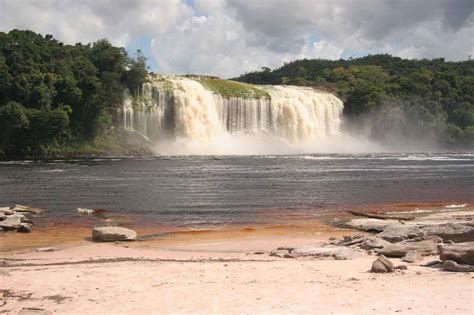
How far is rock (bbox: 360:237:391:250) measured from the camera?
15.7 metres

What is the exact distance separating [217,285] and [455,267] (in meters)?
5.42

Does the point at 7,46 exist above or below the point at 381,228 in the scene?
above

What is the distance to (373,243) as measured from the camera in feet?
52.5

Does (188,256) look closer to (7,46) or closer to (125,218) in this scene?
(125,218)

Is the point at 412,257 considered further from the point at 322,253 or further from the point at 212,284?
the point at 212,284

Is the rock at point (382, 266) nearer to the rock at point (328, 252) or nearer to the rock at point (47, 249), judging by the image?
the rock at point (328, 252)

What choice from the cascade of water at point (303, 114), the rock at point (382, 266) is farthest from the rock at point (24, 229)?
the cascade of water at point (303, 114)

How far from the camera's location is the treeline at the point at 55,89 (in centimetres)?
6881

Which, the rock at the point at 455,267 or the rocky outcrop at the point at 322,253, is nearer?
the rock at the point at 455,267

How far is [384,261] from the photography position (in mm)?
12578

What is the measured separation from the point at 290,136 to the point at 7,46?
45466 mm

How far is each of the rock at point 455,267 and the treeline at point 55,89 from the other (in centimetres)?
6217

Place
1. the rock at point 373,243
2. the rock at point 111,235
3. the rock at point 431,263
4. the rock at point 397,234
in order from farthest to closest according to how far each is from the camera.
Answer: the rock at point 111,235 → the rock at point 397,234 → the rock at point 373,243 → the rock at point 431,263

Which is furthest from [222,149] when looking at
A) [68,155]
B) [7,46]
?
[7,46]
